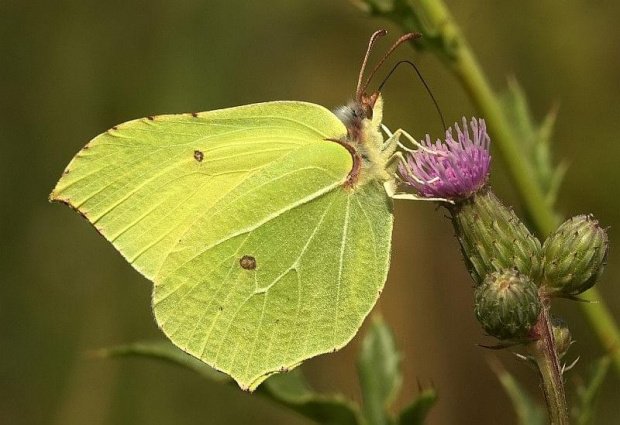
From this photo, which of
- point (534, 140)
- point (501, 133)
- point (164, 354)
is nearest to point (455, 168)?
point (501, 133)

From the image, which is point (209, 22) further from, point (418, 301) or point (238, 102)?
point (418, 301)

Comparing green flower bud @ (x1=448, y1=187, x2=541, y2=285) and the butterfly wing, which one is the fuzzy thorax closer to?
the butterfly wing

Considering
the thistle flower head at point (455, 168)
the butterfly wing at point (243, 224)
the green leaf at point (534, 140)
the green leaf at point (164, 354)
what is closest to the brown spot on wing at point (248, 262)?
the butterfly wing at point (243, 224)

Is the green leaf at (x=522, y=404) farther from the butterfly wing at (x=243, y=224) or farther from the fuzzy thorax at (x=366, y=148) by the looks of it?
the fuzzy thorax at (x=366, y=148)

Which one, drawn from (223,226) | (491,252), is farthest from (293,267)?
(491,252)

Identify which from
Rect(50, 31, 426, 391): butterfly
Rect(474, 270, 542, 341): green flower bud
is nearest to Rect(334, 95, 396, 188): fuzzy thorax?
Rect(50, 31, 426, 391): butterfly

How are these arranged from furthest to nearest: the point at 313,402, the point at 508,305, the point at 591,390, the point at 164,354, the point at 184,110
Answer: the point at 184,110 < the point at 164,354 < the point at 313,402 < the point at 591,390 < the point at 508,305

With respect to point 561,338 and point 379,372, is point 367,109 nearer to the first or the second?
point 379,372
